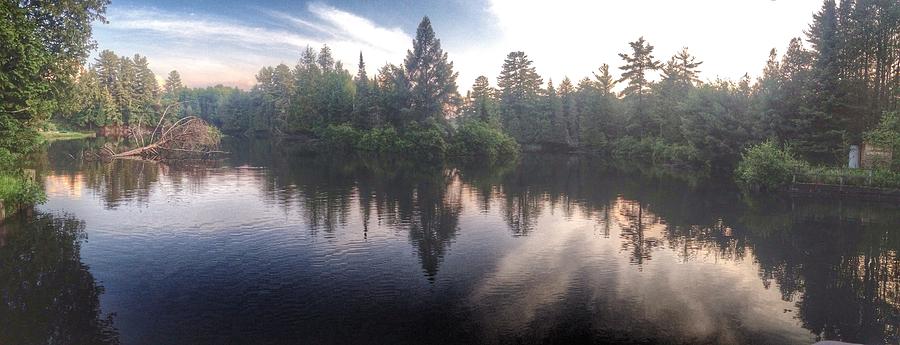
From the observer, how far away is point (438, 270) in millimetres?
18016

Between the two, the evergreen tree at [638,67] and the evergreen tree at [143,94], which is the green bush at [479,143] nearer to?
→ the evergreen tree at [638,67]

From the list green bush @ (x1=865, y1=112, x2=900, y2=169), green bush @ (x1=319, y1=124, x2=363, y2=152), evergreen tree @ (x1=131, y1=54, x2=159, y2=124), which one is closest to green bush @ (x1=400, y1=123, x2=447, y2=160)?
green bush @ (x1=319, y1=124, x2=363, y2=152)

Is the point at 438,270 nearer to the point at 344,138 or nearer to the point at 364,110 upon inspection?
the point at 344,138

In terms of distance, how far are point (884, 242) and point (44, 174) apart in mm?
54645

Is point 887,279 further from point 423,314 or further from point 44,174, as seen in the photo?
point 44,174

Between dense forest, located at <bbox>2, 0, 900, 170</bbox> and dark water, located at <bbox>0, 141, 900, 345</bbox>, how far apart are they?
10546 millimetres

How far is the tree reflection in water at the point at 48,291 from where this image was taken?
12.3 m

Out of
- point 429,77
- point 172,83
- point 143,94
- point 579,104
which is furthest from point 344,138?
point 172,83

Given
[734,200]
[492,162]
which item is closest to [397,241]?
[734,200]

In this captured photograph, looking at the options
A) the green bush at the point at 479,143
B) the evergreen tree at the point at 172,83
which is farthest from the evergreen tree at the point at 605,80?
the evergreen tree at the point at 172,83

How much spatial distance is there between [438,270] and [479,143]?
62.3 meters

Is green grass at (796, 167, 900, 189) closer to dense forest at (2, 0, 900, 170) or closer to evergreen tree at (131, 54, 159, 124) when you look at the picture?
dense forest at (2, 0, 900, 170)

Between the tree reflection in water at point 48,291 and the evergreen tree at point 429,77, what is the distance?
2612 inches

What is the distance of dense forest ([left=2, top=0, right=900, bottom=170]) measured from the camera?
45.2 meters
